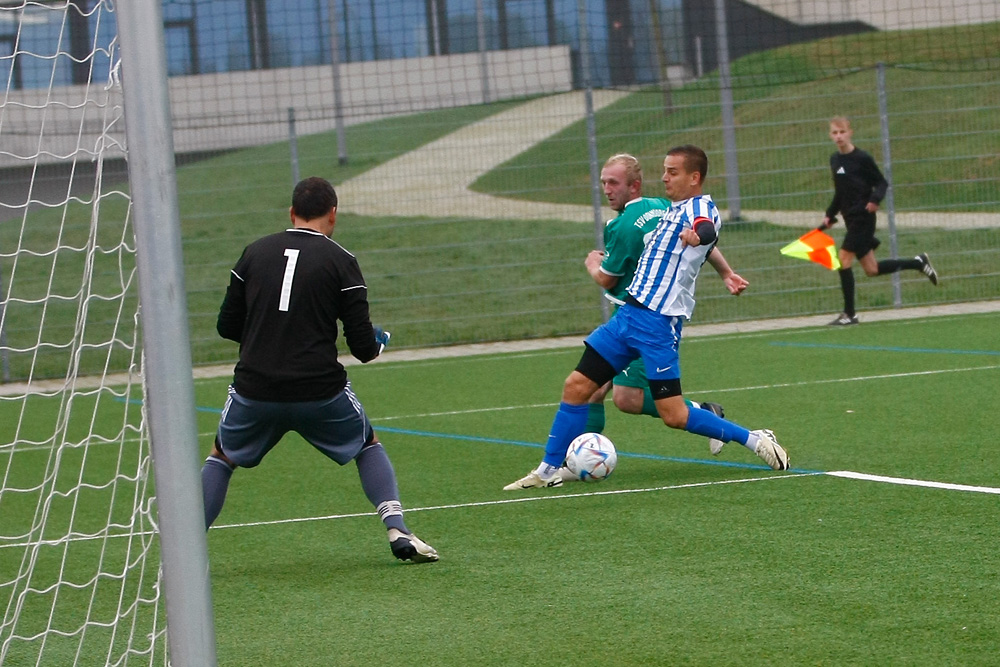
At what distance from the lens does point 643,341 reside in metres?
7.32

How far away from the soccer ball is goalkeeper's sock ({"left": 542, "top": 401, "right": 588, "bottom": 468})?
0.16ft

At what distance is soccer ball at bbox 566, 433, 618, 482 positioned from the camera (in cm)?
751

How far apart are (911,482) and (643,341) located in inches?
58.5

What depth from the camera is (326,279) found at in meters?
5.82

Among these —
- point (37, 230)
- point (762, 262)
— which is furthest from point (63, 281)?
point (762, 262)

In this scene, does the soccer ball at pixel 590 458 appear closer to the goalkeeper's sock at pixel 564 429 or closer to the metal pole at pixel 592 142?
the goalkeeper's sock at pixel 564 429

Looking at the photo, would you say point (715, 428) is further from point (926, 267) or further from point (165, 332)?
point (926, 267)

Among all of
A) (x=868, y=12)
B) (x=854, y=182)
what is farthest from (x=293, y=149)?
(x=868, y=12)

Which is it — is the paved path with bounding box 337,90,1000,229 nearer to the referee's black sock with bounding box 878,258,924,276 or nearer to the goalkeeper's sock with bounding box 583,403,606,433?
the referee's black sock with bounding box 878,258,924,276

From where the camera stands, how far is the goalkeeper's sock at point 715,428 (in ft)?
24.5

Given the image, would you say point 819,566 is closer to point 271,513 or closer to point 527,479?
point 527,479

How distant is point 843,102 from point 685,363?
16.9 m

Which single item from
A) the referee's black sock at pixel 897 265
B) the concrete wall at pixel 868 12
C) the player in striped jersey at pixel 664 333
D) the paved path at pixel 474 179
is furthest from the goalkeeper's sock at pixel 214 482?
the concrete wall at pixel 868 12

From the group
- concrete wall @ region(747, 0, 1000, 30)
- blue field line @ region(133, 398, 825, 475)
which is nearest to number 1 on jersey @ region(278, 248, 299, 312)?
blue field line @ region(133, 398, 825, 475)
